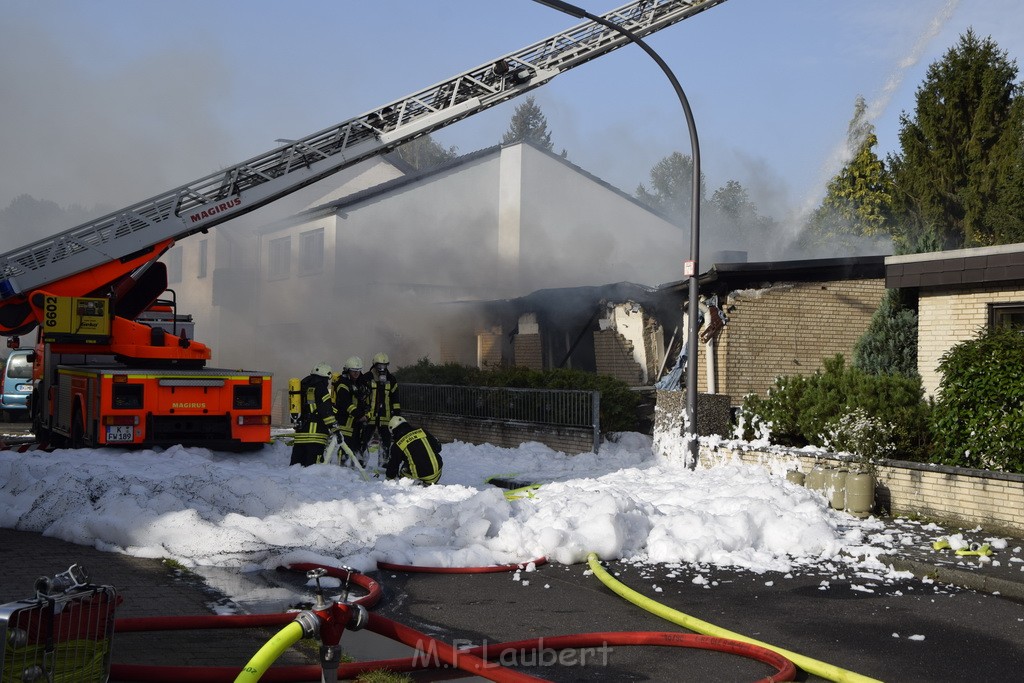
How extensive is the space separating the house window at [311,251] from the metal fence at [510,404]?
12498 mm

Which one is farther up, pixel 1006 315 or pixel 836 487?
pixel 1006 315

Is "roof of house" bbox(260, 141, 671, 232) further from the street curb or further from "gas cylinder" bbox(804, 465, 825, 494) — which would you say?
the street curb

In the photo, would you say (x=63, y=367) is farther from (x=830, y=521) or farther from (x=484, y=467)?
(x=830, y=521)

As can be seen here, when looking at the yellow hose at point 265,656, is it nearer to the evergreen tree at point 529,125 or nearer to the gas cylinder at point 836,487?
the gas cylinder at point 836,487

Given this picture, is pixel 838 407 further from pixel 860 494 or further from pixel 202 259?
pixel 202 259

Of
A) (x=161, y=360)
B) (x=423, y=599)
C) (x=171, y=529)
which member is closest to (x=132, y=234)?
(x=161, y=360)

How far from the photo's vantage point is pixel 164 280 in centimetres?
1608

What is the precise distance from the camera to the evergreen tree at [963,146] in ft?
98.1

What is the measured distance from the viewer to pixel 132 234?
14992mm

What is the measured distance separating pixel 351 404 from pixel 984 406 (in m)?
7.39

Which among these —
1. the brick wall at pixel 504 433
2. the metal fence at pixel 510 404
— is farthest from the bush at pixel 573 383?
the brick wall at pixel 504 433

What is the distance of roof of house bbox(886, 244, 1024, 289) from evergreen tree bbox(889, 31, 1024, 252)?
1573 cm

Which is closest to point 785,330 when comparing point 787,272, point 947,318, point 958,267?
point 787,272

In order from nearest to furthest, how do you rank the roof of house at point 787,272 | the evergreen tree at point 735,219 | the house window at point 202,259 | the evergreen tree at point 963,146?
the roof of house at point 787,272, the evergreen tree at point 963,146, the house window at point 202,259, the evergreen tree at point 735,219
